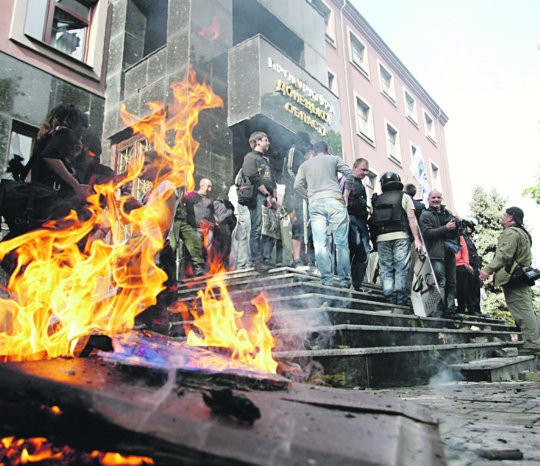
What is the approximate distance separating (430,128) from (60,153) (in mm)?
30680

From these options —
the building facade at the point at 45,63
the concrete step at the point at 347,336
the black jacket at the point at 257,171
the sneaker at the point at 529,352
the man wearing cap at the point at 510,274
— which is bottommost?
the sneaker at the point at 529,352

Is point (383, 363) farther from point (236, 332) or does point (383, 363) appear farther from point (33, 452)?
point (33, 452)

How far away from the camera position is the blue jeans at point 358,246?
7.39 metres

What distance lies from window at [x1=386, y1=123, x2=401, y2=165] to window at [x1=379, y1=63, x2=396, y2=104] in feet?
5.99

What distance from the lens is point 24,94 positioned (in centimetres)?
962

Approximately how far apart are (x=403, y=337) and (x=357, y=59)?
20.7 metres

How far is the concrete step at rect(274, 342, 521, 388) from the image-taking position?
12.5 ft

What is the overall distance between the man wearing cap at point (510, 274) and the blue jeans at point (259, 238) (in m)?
3.67

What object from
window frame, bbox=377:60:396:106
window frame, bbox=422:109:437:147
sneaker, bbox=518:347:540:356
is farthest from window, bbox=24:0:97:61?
window frame, bbox=422:109:437:147

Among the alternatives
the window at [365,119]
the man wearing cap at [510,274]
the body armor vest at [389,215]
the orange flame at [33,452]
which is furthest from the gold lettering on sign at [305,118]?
the orange flame at [33,452]

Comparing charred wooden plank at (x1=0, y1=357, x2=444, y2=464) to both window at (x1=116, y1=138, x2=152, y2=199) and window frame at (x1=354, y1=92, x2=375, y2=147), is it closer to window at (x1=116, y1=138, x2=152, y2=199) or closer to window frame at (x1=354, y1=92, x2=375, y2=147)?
window at (x1=116, y1=138, x2=152, y2=199)

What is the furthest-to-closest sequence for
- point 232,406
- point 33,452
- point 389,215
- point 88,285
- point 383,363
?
point 389,215, point 383,363, point 88,285, point 33,452, point 232,406

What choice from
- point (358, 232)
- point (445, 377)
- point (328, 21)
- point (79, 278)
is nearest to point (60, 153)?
point (79, 278)

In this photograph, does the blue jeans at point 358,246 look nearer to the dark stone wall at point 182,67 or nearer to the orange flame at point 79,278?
the orange flame at point 79,278
